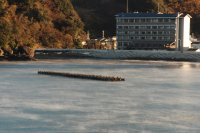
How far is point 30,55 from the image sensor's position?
70500 mm

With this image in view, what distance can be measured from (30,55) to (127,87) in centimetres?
5075

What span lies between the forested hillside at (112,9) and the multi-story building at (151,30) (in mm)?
38729

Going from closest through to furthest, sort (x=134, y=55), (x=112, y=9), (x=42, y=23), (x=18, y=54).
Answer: (x=18, y=54) < (x=134, y=55) < (x=42, y=23) < (x=112, y=9)

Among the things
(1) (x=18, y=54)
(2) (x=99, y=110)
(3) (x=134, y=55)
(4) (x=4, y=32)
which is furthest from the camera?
(3) (x=134, y=55)

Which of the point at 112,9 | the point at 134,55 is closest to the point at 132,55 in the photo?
the point at 134,55

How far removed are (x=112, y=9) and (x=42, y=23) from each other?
82448 mm

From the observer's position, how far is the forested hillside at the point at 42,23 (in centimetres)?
9406

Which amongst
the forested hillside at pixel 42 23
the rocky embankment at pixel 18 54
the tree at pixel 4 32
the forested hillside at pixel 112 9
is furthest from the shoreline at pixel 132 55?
the forested hillside at pixel 112 9

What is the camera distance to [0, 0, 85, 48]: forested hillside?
9406cm

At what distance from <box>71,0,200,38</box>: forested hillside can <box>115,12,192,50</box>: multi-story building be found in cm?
3873

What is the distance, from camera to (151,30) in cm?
11081

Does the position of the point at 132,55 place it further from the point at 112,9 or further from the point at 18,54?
the point at 112,9

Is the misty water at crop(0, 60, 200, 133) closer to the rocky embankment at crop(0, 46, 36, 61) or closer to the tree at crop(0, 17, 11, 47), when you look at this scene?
the rocky embankment at crop(0, 46, 36, 61)

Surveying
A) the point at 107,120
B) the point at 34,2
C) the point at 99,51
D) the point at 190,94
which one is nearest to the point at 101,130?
the point at 107,120
